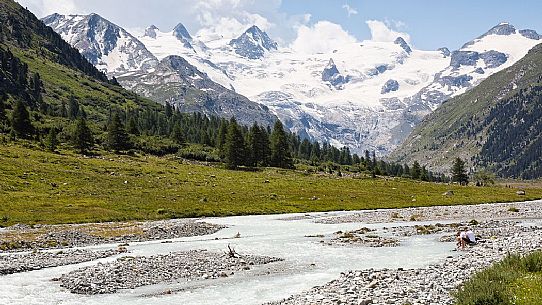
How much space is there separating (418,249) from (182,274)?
2085 cm

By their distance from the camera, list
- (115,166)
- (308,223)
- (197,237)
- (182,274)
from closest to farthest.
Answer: (182,274)
(197,237)
(308,223)
(115,166)

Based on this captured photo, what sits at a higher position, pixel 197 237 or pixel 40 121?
pixel 40 121

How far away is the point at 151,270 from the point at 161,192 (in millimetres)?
57026

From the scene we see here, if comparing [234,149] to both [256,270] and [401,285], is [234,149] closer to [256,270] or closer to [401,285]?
[256,270]

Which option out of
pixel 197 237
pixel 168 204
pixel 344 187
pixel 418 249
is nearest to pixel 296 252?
pixel 418 249

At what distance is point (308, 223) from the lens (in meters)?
69.2

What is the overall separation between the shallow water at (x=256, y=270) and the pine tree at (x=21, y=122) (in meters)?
109

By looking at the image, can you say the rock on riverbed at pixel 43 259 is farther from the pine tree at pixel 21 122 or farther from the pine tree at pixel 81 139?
the pine tree at pixel 21 122

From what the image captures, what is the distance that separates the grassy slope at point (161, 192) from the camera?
71.8 meters

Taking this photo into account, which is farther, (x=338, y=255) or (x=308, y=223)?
(x=308, y=223)

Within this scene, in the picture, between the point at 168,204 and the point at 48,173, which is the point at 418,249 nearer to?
the point at 168,204

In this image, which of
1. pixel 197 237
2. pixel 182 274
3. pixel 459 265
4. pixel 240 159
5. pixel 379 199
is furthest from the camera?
pixel 240 159

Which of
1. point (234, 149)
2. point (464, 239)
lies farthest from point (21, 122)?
point (464, 239)

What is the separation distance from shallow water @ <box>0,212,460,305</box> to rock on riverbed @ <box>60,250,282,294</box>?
3.49ft
